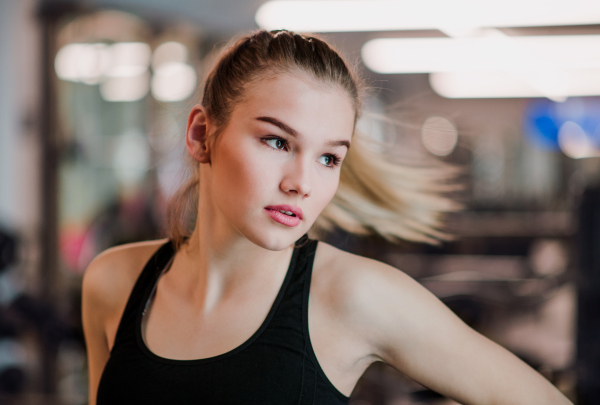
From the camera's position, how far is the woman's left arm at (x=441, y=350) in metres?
0.79

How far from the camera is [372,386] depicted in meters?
2.80

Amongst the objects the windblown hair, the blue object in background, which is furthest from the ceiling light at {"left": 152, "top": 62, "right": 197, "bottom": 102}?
the blue object in background

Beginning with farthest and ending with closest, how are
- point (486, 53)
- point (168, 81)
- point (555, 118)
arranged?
point (555, 118), point (168, 81), point (486, 53)

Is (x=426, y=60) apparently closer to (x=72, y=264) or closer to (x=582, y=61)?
(x=582, y=61)

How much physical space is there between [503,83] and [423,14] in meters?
2.52

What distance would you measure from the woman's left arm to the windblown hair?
0.24 m

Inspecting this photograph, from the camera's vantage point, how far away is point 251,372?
2.58 ft

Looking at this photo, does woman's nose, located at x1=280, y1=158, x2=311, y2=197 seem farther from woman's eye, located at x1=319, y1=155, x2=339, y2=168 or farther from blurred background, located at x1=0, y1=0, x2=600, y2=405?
blurred background, located at x1=0, y1=0, x2=600, y2=405

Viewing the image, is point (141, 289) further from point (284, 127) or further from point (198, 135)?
point (284, 127)

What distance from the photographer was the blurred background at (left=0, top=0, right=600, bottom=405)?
8.21 feet

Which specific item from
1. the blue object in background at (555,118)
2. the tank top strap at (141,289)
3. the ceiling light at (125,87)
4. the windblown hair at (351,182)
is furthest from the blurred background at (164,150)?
the blue object in background at (555,118)

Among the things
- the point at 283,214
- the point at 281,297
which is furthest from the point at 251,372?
the point at 283,214

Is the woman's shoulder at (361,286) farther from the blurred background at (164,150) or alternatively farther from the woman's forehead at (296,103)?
the blurred background at (164,150)

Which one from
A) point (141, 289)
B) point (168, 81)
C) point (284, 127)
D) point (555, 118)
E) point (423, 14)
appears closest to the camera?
point (284, 127)
